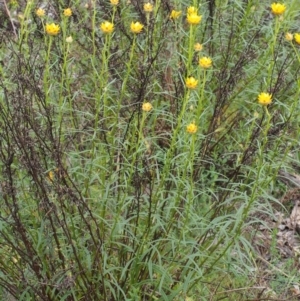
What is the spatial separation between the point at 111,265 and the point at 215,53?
6.35ft

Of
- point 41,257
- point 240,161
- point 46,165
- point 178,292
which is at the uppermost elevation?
point 46,165

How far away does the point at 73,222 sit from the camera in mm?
2770

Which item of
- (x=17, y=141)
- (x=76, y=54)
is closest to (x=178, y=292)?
(x=17, y=141)

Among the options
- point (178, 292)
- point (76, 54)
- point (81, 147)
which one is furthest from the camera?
point (76, 54)

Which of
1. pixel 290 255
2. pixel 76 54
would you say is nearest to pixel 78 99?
pixel 76 54

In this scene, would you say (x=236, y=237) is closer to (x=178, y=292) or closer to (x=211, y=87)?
(x=178, y=292)

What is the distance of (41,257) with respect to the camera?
2736mm

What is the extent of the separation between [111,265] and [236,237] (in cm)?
62

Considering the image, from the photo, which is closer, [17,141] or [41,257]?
[17,141]

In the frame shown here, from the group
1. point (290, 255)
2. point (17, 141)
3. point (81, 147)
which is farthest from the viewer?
point (290, 255)

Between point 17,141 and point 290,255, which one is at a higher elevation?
point 17,141

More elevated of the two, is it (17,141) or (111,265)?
(17,141)

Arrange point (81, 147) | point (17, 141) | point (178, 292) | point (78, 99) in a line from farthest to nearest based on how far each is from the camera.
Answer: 1. point (78, 99)
2. point (81, 147)
3. point (178, 292)
4. point (17, 141)

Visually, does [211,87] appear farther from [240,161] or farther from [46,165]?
→ [46,165]
